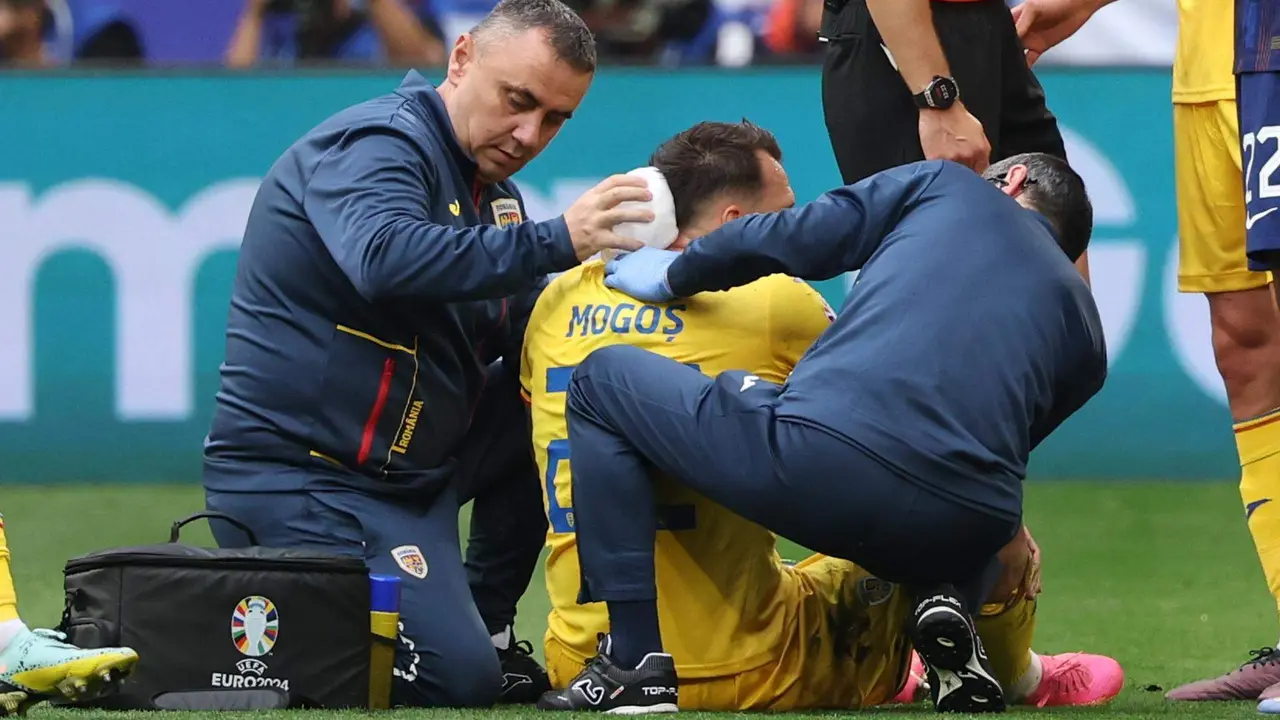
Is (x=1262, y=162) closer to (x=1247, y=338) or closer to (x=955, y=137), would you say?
(x=955, y=137)

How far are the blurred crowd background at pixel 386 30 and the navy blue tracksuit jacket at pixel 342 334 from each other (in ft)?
13.9

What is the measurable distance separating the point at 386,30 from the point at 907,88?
4881 millimetres

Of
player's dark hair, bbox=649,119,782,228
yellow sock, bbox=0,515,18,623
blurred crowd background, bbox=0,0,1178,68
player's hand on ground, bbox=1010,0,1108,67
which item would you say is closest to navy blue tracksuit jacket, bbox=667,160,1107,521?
player's dark hair, bbox=649,119,782,228

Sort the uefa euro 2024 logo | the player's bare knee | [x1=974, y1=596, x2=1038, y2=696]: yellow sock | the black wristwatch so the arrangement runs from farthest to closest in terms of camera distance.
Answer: the player's bare knee → the black wristwatch → [x1=974, y1=596, x2=1038, y2=696]: yellow sock → the uefa euro 2024 logo

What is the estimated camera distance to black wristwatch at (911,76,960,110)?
4.17 m

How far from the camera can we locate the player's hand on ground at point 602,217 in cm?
376

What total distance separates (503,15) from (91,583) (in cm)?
144

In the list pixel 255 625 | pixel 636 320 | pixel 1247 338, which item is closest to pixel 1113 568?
pixel 1247 338

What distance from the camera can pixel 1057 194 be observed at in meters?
3.76

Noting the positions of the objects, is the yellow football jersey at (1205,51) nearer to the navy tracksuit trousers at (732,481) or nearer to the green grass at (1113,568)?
the green grass at (1113,568)

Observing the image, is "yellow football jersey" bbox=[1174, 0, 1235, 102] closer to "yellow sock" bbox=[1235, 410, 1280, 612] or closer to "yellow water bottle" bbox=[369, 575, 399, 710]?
"yellow sock" bbox=[1235, 410, 1280, 612]

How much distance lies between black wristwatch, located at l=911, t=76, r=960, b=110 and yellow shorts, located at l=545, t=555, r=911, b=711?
963 mm

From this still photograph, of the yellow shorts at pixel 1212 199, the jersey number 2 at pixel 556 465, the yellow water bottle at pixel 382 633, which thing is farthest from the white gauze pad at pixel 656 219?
the yellow shorts at pixel 1212 199

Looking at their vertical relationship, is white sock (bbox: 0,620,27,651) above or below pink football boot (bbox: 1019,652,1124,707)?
above
